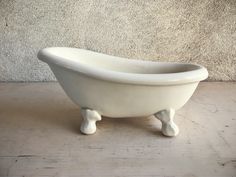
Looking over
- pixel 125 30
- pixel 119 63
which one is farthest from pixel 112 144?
pixel 125 30

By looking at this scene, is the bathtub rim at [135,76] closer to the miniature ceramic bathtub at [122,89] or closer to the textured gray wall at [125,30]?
the miniature ceramic bathtub at [122,89]

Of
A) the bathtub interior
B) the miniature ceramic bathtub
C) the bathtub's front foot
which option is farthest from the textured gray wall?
the bathtub's front foot

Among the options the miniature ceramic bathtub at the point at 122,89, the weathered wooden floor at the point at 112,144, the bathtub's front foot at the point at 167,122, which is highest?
the miniature ceramic bathtub at the point at 122,89

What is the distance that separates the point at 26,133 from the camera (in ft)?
2.53

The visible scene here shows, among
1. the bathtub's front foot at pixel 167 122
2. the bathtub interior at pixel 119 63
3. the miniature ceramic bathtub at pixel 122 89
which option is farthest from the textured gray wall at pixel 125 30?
the bathtub's front foot at pixel 167 122

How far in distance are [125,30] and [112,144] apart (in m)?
0.65

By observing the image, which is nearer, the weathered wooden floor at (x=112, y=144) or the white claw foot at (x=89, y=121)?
the weathered wooden floor at (x=112, y=144)

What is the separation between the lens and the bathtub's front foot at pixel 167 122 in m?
0.74

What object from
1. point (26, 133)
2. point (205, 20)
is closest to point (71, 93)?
point (26, 133)

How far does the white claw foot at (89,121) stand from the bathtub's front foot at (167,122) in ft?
0.58

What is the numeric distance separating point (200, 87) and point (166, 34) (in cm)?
29

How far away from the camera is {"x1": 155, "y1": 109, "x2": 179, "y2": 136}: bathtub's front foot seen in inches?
29.0

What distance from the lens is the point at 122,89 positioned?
0.69 metres

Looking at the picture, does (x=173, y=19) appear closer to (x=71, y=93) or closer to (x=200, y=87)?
(x=200, y=87)
